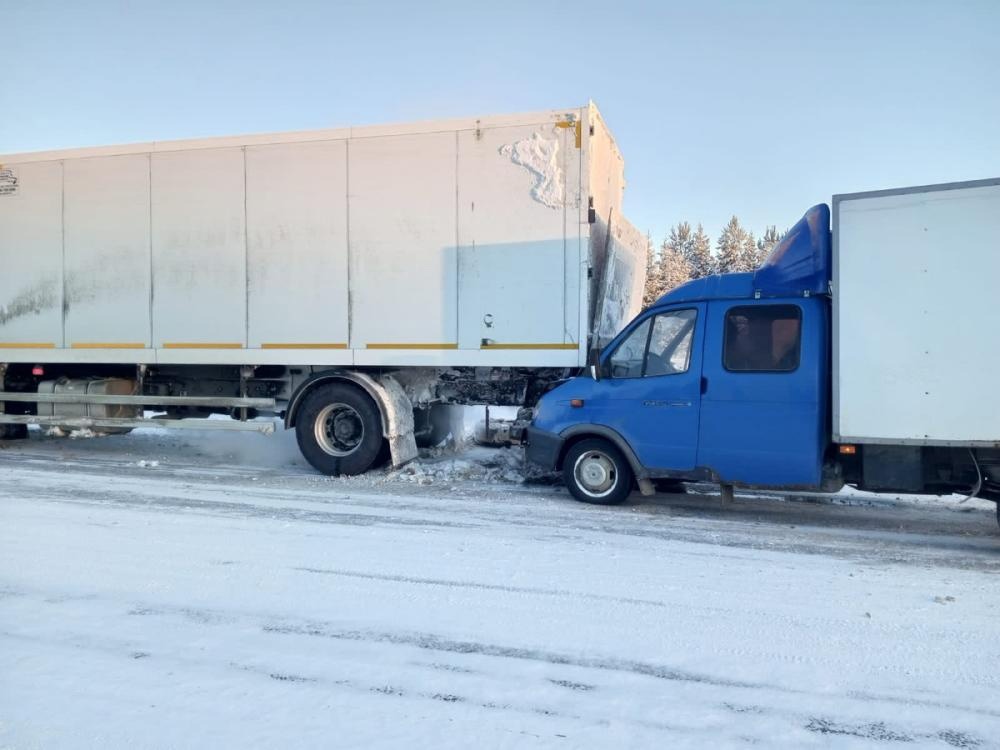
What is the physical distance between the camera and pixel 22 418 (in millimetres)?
10445

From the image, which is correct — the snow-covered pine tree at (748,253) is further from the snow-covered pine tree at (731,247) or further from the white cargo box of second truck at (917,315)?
the white cargo box of second truck at (917,315)

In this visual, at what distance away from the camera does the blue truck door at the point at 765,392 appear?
6430 millimetres

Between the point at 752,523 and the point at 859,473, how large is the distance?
110 centimetres

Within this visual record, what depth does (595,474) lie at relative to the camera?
292 inches

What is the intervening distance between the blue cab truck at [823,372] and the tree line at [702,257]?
2838 cm

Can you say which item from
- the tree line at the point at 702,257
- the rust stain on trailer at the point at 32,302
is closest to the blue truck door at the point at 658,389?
the rust stain on trailer at the point at 32,302

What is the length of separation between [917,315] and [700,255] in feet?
143

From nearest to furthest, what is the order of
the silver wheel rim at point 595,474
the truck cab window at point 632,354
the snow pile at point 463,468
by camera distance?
the truck cab window at point 632,354, the silver wheel rim at point 595,474, the snow pile at point 463,468

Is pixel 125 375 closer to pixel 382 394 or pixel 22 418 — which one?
pixel 22 418

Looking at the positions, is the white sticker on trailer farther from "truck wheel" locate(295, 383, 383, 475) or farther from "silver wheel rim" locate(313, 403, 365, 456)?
"silver wheel rim" locate(313, 403, 365, 456)

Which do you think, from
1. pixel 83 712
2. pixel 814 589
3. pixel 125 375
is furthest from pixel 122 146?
pixel 814 589

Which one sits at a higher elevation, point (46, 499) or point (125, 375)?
point (125, 375)

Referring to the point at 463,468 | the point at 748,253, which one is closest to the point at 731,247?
the point at 748,253

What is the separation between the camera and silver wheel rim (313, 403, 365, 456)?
8930 millimetres
